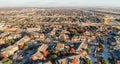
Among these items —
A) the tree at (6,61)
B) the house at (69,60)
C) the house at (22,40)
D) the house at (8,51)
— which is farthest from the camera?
the house at (22,40)

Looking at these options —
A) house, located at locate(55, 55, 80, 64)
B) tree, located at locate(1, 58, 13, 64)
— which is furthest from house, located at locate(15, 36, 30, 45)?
house, located at locate(55, 55, 80, 64)

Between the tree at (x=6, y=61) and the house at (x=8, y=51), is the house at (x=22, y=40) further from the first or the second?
the tree at (x=6, y=61)

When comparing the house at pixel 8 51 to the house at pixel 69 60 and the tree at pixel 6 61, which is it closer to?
the tree at pixel 6 61

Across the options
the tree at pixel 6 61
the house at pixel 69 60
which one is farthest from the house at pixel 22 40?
the house at pixel 69 60

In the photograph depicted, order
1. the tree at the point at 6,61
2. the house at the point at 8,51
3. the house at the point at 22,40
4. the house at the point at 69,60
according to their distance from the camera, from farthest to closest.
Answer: the house at the point at 22,40 → the house at the point at 8,51 → the tree at the point at 6,61 → the house at the point at 69,60

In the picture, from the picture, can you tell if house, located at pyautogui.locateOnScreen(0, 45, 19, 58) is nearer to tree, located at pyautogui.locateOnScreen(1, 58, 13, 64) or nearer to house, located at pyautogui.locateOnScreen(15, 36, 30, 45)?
tree, located at pyautogui.locateOnScreen(1, 58, 13, 64)

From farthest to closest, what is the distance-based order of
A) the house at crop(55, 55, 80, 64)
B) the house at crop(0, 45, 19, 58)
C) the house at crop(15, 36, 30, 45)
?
the house at crop(15, 36, 30, 45)
the house at crop(0, 45, 19, 58)
the house at crop(55, 55, 80, 64)

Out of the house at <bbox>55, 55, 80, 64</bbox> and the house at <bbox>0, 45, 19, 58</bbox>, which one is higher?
the house at <bbox>0, 45, 19, 58</bbox>

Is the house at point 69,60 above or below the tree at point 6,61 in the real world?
below

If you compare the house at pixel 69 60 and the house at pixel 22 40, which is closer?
the house at pixel 69 60

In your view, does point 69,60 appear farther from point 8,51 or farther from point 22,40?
point 22,40

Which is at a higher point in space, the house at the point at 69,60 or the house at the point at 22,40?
the house at the point at 22,40

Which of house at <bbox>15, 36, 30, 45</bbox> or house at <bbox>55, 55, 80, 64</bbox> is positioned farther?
house at <bbox>15, 36, 30, 45</bbox>

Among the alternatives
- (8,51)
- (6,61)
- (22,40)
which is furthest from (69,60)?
(22,40)
